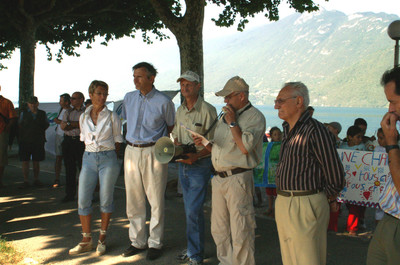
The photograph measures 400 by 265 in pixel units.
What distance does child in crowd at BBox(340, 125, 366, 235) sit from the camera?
6352 millimetres

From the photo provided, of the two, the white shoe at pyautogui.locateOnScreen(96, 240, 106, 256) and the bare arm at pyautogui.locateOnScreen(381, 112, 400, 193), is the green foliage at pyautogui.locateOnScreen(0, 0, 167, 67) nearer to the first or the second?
the white shoe at pyautogui.locateOnScreen(96, 240, 106, 256)

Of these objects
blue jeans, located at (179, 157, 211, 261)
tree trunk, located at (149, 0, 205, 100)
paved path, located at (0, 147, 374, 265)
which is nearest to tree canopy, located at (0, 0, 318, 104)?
tree trunk, located at (149, 0, 205, 100)

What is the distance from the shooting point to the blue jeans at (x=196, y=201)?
196 inches

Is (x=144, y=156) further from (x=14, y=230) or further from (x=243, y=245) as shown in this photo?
(x=14, y=230)

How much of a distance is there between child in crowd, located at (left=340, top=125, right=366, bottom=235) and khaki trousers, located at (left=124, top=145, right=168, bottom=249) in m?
2.92

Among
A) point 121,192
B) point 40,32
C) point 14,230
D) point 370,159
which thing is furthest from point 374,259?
point 40,32

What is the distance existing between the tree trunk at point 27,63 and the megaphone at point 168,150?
54.2 feet

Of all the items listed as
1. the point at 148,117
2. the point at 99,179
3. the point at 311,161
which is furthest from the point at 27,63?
the point at 311,161

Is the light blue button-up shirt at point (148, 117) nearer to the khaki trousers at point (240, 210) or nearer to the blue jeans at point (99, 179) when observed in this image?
the blue jeans at point (99, 179)

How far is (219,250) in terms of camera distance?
15.4 feet

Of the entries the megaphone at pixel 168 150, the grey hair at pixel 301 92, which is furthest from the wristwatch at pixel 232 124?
the grey hair at pixel 301 92

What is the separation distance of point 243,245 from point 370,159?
2.99m

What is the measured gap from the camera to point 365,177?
6414mm

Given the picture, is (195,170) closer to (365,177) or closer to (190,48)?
(365,177)
